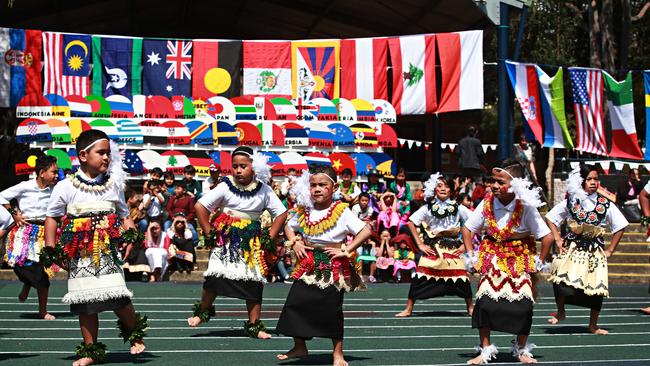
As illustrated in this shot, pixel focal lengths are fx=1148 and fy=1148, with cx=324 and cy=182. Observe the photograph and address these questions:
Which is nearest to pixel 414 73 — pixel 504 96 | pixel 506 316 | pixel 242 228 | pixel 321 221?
pixel 504 96

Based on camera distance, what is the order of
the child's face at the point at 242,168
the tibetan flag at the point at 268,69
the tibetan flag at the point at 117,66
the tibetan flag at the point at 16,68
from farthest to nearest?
the tibetan flag at the point at 268,69, the tibetan flag at the point at 117,66, the tibetan flag at the point at 16,68, the child's face at the point at 242,168

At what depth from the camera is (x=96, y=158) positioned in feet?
29.9

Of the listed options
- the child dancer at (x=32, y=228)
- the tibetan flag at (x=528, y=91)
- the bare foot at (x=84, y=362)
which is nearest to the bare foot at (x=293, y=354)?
the bare foot at (x=84, y=362)

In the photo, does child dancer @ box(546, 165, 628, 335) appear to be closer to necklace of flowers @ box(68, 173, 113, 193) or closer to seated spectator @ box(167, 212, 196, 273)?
necklace of flowers @ box(68, 173, 113, 193)

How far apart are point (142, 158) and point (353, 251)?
12.7 m

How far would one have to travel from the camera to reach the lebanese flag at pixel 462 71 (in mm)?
24781

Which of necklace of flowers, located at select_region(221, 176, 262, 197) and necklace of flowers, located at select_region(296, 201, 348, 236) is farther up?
necklace of flowers, located at select_region(221, 176, 262, 197)

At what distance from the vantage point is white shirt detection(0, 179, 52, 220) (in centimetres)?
1305

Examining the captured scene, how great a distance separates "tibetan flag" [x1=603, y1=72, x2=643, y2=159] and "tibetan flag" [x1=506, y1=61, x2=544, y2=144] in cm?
206

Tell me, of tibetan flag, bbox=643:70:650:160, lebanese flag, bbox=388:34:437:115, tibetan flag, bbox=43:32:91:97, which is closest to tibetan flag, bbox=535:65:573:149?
tibetan flag, bbox=643:70:650:160

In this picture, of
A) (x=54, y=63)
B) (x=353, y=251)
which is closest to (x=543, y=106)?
(x=54, y=63)

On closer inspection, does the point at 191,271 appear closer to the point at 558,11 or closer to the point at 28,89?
the point at 28,89

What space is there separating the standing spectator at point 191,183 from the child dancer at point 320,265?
11.2 meters

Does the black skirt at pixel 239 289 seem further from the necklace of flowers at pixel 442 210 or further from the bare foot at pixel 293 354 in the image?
the necklace of flowers at pixel 442 210
